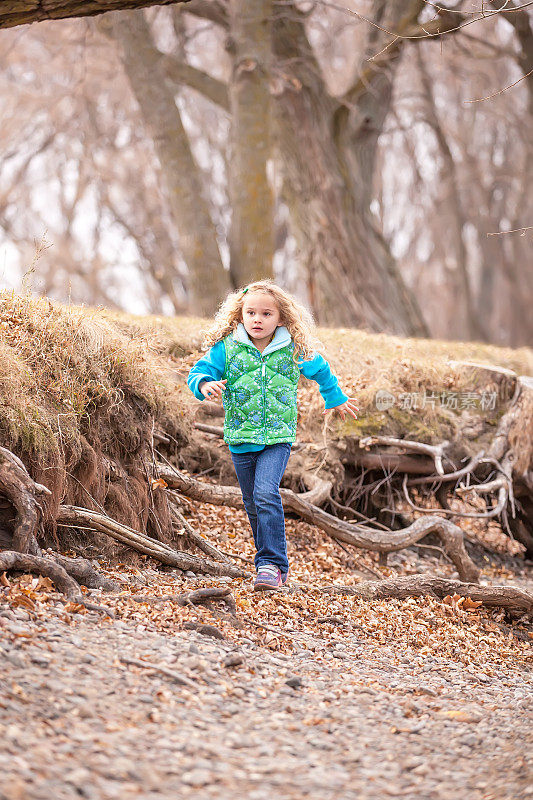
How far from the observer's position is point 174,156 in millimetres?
11281

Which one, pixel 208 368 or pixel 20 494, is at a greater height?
pixel 208 368

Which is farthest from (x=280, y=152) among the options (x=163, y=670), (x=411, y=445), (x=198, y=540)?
(x=163, y=670)

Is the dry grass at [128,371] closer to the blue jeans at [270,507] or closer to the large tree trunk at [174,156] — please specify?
the blue jeans at [270,507]

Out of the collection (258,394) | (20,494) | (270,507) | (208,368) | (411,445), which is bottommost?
(411,445)

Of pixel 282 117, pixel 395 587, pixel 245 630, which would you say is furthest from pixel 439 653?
pixel 282 117

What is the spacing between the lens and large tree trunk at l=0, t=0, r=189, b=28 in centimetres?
413

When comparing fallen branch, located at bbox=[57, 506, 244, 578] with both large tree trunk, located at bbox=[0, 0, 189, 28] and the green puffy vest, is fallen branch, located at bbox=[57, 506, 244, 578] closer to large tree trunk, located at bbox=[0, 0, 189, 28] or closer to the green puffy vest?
Result: the green puffy vest

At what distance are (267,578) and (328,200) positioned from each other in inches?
336

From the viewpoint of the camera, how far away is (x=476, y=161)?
22516mm

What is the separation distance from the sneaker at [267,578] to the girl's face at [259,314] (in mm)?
1354

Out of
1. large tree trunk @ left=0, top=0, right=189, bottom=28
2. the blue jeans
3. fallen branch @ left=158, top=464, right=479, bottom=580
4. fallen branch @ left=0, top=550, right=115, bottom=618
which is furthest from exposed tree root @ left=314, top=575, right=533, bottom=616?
large tree trunk @ left=0, top=0, right=189, bottom=28

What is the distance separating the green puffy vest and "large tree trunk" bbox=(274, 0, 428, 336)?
7.00 m

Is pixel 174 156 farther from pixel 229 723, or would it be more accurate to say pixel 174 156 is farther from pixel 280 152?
pixel 229 723

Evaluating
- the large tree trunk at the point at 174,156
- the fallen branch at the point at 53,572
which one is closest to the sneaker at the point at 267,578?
the fallen branch at the point at 53,572
